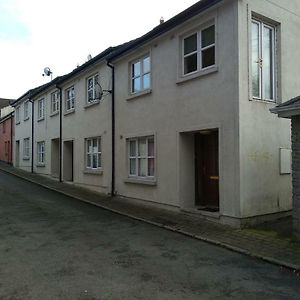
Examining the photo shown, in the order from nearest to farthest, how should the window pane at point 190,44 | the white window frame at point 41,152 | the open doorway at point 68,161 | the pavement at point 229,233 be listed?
the pavement at point 229,233 → the window pane at point 190,44 → the open doorway at point 68,161 → the white window frame at point 41,152

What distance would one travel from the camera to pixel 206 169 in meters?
12.7

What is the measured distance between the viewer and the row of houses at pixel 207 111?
10.2m

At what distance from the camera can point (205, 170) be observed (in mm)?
12766

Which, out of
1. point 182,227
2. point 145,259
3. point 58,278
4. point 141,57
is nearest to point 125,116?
point 141,57

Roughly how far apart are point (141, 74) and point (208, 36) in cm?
368

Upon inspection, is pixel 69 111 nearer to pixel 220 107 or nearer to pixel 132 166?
pixel 132 166

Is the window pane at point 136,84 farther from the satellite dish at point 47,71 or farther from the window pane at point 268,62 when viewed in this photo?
the satellite dish at point 47,71

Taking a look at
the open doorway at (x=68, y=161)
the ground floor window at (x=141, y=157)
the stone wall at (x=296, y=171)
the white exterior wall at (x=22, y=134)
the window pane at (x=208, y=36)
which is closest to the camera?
the stone wall at (x=296, y=171)

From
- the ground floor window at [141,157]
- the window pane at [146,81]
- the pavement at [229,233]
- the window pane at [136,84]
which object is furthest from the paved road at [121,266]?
the window pane at [136,84]

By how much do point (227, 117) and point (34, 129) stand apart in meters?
19.7

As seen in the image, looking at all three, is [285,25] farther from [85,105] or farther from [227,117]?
[85,105]

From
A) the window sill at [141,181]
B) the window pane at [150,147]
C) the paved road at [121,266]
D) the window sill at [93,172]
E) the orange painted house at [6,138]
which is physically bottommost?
the paved road at [121,266]

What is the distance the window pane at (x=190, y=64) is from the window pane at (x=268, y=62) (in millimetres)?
1900

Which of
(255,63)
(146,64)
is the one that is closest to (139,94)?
(146,64)
